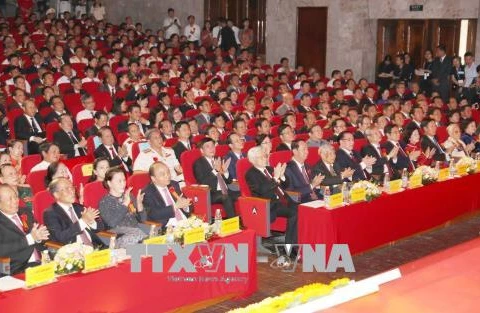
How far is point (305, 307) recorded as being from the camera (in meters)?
2.78

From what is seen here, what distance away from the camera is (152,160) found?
757cm

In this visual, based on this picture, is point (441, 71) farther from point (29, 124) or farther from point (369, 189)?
point (29, 124)

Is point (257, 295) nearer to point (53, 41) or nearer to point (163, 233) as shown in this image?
point (163, 233)

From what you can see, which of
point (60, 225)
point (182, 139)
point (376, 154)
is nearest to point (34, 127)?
point (182, 139)

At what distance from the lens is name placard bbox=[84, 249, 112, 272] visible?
4652mm

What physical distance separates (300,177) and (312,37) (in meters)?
8.71

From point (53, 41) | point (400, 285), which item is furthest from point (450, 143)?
point (53, 41)

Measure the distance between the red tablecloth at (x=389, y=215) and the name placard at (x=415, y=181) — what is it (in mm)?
71

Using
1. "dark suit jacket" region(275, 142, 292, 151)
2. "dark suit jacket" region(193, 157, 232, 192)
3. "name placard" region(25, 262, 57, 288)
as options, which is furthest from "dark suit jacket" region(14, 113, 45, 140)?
"name placard" region(25, 262, 57, 288)

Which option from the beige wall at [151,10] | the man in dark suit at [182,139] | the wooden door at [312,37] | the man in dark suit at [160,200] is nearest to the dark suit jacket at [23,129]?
the man in dark suit at [182,139]

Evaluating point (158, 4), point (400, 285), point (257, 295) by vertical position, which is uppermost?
point (158, 4)

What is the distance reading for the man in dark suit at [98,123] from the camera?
857 centimetres

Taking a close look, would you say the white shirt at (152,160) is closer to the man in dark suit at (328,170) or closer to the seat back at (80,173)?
the seat back at (80,173)

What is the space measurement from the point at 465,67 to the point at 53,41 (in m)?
7.12
